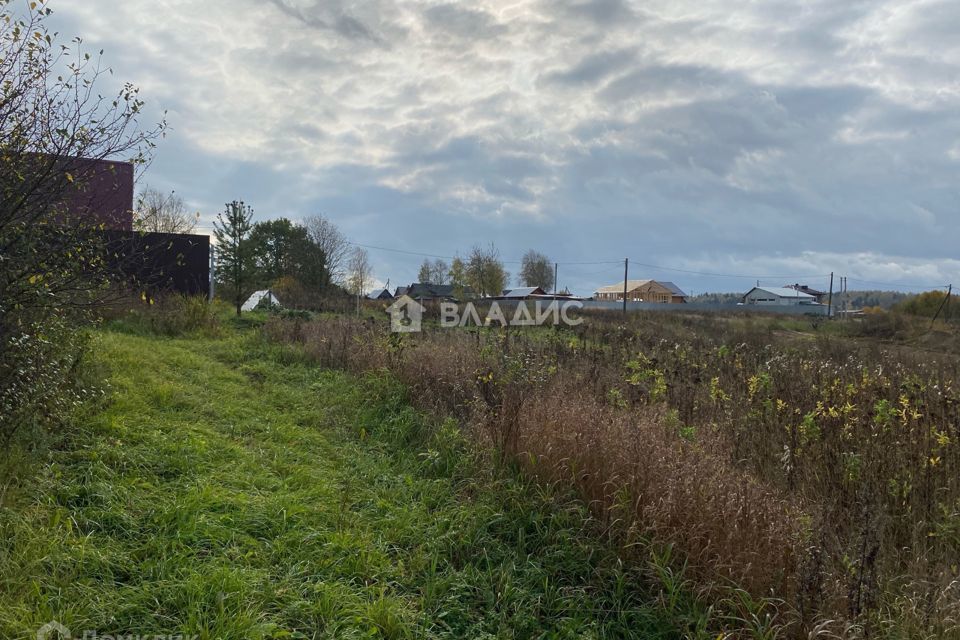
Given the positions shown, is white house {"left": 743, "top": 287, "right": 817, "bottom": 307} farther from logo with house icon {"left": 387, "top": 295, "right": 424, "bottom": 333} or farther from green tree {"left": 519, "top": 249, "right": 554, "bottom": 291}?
logo with house icon {"left": 387, "top": 295, "right": 424, "bottom": 333}

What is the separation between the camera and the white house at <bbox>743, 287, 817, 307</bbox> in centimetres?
5337

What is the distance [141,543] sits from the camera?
238 cm

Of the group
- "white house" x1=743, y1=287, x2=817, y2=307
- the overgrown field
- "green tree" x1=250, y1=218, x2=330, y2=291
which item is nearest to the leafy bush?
the overgrown field

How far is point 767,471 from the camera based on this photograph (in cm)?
341

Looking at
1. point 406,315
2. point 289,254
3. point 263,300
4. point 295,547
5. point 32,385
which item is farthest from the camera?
point 289,254

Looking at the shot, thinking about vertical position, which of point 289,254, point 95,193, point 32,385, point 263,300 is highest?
point 289,254

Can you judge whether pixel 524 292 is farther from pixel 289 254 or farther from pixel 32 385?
pixel 32 385

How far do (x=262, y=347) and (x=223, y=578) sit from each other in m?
7.06

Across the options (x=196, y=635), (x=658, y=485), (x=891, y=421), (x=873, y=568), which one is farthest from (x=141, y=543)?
(x=891, y=421)

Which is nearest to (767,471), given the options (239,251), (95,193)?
(95,193)

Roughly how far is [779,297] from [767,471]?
60.1m

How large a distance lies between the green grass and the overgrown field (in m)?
0.27

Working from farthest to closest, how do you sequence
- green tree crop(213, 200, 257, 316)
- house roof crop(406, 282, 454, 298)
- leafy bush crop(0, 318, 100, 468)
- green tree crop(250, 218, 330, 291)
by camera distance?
house roof crop(406, 282, 454, 298)
green tree crop(250, 218, 330, 291)
green tree crop(213, 200, 257, 316)
leafy bush crop(0, 318, 100, 468)

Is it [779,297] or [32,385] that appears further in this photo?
[779,297]
